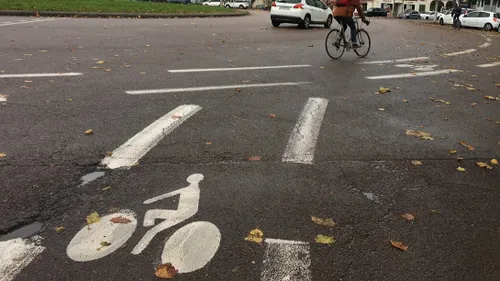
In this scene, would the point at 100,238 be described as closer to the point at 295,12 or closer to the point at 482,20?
the point at 295,12

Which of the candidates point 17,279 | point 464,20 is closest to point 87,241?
point 17,279

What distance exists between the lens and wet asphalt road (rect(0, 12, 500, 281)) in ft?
10.2

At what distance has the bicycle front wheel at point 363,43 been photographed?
1160 cm

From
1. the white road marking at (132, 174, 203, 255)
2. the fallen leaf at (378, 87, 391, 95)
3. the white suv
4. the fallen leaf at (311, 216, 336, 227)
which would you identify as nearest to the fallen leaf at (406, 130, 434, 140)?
the fallen leaf at (378, 87, 391, 95)

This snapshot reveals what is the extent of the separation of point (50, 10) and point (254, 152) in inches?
779

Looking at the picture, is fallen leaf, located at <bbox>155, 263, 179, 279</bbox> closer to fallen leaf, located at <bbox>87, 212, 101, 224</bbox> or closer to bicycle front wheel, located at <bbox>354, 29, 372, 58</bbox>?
fallen leaf, located at <bbox>87, 212, 101, 224</bbox>

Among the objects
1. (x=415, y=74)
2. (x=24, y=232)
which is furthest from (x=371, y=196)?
(x=415, y=74)

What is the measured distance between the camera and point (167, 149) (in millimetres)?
4961

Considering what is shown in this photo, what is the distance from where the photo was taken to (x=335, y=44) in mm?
11508

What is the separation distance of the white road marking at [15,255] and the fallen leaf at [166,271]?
841mm

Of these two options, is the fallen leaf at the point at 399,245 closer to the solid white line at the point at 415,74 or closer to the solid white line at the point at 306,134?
the solid white line at the point at 306,134

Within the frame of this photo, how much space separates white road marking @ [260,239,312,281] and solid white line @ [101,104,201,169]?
194 cm

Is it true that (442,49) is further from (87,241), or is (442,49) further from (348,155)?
(87,241)

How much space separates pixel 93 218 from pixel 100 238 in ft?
1.01
